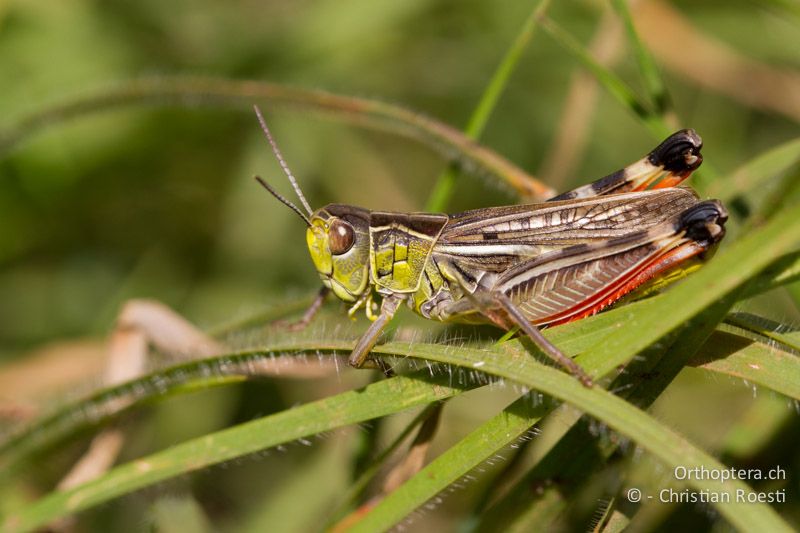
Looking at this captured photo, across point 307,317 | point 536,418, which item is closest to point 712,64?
point 307,317

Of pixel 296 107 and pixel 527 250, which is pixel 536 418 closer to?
pixel 527 250

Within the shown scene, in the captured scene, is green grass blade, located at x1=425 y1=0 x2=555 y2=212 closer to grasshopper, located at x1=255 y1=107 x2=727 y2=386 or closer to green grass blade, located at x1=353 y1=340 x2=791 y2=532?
grasshopper, located at x1=255 y1=107 x2=727 y2=386

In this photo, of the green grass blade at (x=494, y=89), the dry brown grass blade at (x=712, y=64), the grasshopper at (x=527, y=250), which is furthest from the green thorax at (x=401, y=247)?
the dry brown grass blade at (x=712, y=64)

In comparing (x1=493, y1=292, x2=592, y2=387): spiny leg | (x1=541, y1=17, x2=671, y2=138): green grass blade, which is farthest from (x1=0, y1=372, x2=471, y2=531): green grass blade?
(x1=541, y1=17, x2=671, y2=138): green grass blade

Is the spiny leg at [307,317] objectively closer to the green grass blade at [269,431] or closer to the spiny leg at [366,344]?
the spiny leg at [366,344]

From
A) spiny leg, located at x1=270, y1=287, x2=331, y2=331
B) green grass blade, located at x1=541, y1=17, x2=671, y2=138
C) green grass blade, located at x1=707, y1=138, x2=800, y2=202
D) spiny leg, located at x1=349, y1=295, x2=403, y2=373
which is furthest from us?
spiny leg, located at x1=270, y1=287, x2=331, y2=331

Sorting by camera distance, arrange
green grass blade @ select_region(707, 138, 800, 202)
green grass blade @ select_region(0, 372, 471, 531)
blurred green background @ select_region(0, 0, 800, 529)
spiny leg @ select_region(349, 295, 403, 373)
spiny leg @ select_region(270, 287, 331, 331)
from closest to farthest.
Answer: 1. green grass blade @ select_region(0, 372, 471, 531)
2. spiny leg @ select_region(349, 295, 403, 373)
3. green grass blade @ select_region(707, 138, 800, 202)
4. spiny leg @ select_region(270, 287, 331, 331)
5. blurred green background @ select_region(0, 0, 800, 529)
